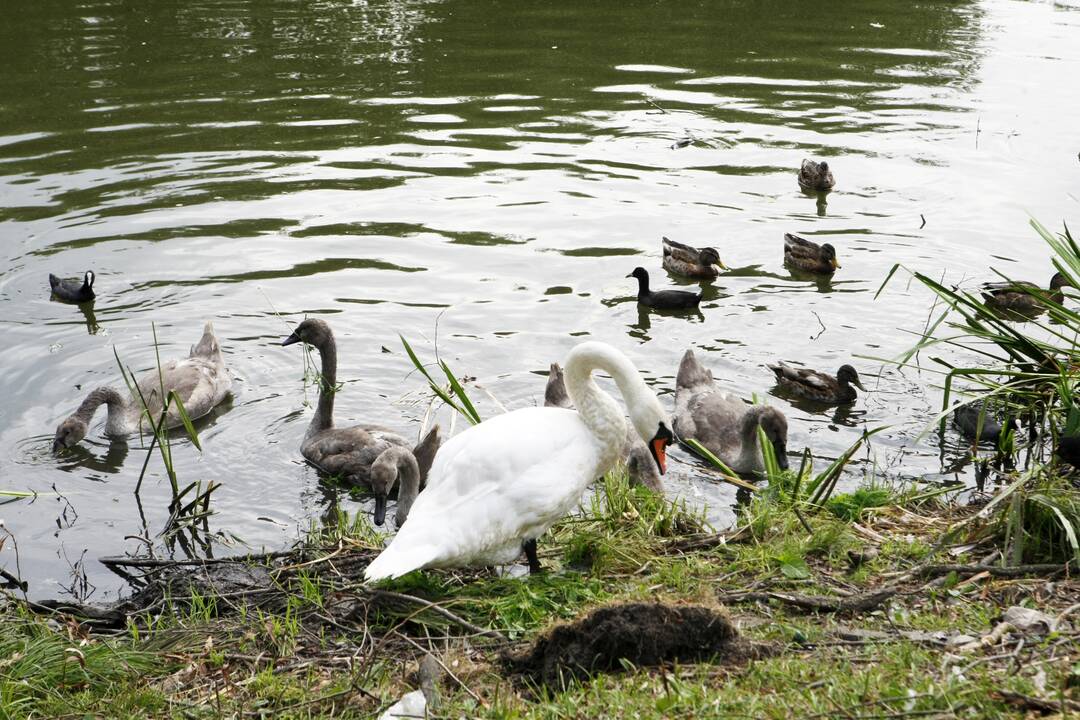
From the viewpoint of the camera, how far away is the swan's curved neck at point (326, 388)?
30.2 feet

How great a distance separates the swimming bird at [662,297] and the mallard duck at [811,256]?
3.40ft

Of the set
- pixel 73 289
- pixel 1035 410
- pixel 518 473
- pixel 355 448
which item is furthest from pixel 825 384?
pixel 73 289

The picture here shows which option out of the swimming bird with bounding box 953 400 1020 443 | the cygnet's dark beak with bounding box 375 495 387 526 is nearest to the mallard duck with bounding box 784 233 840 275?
the swimming bird with bounding box 953 400 1020 443

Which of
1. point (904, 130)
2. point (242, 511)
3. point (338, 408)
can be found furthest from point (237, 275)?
point (904, 130)

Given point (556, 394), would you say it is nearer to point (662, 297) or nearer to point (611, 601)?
point (662, 297)

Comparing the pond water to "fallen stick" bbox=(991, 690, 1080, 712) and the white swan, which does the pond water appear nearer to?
the white swan

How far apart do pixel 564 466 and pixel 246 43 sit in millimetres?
16474

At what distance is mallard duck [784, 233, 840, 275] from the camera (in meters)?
12.2

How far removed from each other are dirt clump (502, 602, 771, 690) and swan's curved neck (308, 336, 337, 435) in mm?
4685

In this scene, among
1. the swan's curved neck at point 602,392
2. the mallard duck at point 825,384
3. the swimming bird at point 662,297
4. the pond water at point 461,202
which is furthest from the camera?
the swimming bird at point 662,297

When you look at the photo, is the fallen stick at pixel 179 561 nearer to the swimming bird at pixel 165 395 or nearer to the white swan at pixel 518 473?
the white swan at pixel 518 473

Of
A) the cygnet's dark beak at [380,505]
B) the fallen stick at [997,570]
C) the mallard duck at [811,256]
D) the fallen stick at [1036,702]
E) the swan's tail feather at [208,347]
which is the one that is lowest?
the cygnet's dark beak at [380,505]

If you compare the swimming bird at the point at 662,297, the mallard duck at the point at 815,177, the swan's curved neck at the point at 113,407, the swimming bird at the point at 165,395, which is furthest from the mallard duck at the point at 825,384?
the swan's curved neck at the point at 113,407

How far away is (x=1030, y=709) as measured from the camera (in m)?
4.05
